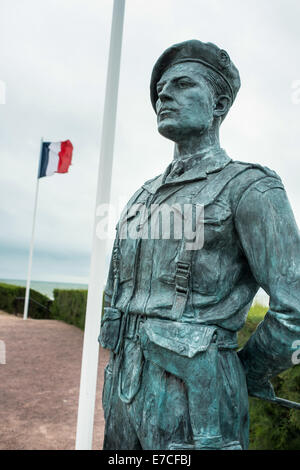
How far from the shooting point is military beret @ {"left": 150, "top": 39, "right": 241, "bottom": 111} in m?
1.95

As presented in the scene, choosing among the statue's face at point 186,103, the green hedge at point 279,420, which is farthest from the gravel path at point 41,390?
the statue's face at point 186,103

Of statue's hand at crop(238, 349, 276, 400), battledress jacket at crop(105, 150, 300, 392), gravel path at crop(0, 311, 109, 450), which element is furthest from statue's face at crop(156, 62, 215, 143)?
gravel path at crop(0, 311, 109, 450)

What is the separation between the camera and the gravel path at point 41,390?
207 inches

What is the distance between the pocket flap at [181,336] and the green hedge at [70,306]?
11.8 metres

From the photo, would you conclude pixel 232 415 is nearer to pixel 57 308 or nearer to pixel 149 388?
pixel 149 388

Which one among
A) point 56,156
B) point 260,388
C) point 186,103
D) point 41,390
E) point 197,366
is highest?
point 56,156

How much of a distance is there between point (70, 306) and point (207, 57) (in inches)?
522

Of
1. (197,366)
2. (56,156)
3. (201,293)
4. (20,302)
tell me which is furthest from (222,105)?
(20,302)

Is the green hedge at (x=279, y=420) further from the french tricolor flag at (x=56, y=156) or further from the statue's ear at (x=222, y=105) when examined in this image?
the french tricolor flag at (x=56, y=156)

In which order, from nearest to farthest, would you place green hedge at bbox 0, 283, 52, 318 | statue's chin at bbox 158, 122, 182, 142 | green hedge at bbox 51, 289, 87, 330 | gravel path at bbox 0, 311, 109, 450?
statue's chin at bbox 158, 122, 182, 142
gravel path at bbox 0, 311, 109, 450
green hedge at bbox 51, 289, 87, 330
green hedge at bbox 0, 283, 52, 318

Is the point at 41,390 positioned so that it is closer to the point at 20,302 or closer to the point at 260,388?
the point at 260,388

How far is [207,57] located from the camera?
76.9 inches

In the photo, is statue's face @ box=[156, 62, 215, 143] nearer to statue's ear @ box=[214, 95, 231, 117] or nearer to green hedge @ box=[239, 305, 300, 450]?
statue's ear @ box=[214, 95, 231, 117]

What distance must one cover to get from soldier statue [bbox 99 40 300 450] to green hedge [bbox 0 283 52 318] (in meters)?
15.9
